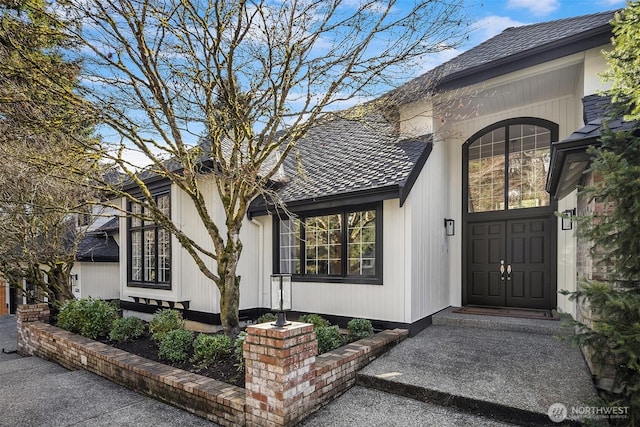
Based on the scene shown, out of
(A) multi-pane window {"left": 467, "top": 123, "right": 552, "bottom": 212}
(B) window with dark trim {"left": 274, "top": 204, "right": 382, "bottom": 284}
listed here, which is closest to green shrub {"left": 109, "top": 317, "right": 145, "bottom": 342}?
(B) window with dark trim {"left": 274, "top": 204, "right": 382, "bottom": 284}

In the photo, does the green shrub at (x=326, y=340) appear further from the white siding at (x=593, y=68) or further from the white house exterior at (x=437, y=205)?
the white siding at (x=593, y=68)

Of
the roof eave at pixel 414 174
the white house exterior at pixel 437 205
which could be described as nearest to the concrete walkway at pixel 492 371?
the white house exterior at pixel 437 205

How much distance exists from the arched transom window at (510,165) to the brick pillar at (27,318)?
31.0ft

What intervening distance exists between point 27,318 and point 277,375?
700 cm

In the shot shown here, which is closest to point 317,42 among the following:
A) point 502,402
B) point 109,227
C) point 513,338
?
point 502,402

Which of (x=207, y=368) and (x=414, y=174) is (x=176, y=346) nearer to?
(x=207, y=368)

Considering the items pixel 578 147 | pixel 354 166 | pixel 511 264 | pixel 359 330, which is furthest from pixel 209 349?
pixel 511 264

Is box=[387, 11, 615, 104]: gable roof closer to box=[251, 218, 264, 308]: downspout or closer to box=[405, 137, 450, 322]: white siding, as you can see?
box=[405, 137, 450, 322]: white siding

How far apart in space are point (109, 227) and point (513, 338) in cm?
1380

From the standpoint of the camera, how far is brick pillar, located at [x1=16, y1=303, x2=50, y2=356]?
732 cm

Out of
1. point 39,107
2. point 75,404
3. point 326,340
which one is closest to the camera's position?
point 75,404

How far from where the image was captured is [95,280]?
12.2 metres

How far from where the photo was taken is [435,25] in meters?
4.73

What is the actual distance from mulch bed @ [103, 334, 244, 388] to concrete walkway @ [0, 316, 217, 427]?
539 mm
